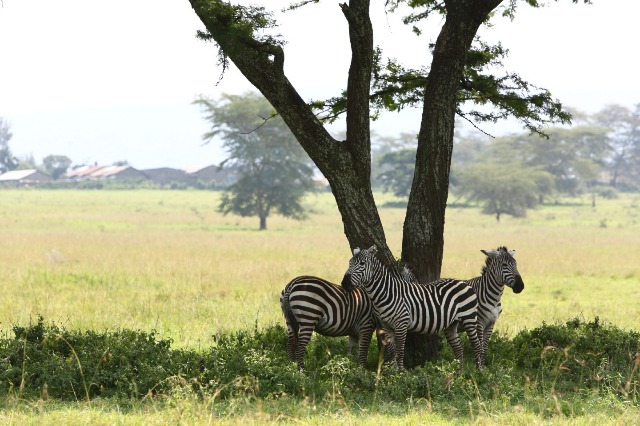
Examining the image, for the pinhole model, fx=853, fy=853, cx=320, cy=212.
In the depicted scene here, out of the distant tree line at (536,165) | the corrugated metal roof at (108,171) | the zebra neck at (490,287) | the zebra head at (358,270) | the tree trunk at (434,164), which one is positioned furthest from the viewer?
the corrugated metal roof at (108,171)

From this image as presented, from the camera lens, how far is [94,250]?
98.3 feet

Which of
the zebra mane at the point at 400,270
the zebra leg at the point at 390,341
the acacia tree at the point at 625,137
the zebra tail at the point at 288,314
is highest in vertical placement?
the acacia tree at the point at 625,137

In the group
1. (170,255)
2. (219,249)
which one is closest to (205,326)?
(170,255)

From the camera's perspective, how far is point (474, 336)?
411 inches

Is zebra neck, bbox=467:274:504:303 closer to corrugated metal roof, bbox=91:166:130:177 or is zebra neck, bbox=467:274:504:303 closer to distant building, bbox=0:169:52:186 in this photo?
distant building, bbox=0:169:52:186

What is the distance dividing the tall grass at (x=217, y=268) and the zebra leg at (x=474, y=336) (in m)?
2.85

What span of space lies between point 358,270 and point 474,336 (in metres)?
1.83

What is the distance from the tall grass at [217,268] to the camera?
15523 mm

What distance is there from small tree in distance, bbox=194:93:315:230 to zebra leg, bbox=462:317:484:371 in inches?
1534

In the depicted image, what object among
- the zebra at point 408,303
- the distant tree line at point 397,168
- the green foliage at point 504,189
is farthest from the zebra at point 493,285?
the green foliage at point 504,189

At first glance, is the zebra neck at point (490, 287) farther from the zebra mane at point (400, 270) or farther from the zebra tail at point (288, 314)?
the zebra tail at point (288, 314)

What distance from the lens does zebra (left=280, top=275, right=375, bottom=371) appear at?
979 cm

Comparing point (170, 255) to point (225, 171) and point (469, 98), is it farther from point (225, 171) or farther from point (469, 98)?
point (225, 171)

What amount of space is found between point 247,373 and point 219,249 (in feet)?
76.3
